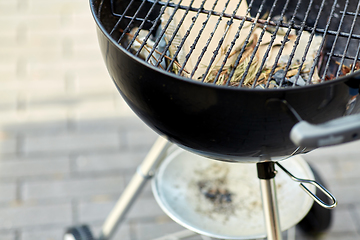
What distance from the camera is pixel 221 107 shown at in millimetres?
642

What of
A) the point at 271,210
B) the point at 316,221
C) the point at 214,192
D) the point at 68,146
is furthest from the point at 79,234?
the point at 316,221

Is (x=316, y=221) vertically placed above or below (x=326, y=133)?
below

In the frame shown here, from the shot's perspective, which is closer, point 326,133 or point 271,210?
point 326,133

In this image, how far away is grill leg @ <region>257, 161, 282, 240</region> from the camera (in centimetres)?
85

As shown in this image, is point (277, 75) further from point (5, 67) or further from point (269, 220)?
point (5, 67)

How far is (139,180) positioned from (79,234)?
341 mm

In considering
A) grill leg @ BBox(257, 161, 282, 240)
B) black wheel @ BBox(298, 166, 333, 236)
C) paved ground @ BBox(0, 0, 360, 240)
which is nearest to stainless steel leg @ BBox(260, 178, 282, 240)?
grill leg @ BBox(257, 161, 282, 240)

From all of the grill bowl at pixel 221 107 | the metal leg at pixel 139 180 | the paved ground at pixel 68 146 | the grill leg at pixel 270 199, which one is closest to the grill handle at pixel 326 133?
the grill bowl at pixel 221 107

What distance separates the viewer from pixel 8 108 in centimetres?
192

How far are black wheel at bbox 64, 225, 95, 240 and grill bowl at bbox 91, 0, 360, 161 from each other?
2.26 feet

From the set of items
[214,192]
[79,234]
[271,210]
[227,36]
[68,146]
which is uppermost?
Result: [227,36]

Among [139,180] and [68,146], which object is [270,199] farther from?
[68,146]

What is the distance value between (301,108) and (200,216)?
1.92 feet

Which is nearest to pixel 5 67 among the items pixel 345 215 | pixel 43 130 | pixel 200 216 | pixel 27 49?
pixel 27 49
